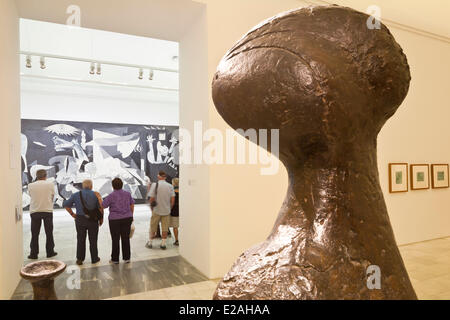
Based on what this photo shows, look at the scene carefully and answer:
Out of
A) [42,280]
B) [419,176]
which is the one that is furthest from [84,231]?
[419,176]

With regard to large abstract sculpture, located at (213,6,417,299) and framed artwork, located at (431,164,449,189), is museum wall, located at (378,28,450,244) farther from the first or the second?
large abstract sculpture, located at (213,6,417,299)

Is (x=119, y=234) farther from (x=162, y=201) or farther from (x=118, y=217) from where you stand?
(x=162, y=201)

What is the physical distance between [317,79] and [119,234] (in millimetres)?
4759

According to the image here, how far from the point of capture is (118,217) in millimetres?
4707

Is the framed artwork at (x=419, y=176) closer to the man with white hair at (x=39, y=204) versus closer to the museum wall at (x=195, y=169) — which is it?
the museum wall at (x=195, y=169)

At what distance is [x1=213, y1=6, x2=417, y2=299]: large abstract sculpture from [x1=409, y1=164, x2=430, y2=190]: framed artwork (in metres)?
6.13

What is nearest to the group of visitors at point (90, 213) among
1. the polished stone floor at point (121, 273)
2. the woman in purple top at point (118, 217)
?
the woman in purple top at point (118, 217)

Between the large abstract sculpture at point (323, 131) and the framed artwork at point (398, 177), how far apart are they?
566 centimetres

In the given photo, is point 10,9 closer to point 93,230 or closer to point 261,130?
point 93,230

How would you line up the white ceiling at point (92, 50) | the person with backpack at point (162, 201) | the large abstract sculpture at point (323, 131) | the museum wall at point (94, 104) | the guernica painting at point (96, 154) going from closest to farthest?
the large abstract sculpture at point (323, 131)
the person with backpack at point (162, 201)
the white ceiling at point (92, 50)
the museum wall at point (94, 104)
the guernica painting at point (96, 154)

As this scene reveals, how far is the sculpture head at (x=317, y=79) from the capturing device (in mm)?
554

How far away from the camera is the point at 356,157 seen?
62 cm

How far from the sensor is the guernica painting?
8742mm

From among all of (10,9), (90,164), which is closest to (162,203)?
(10,9)
